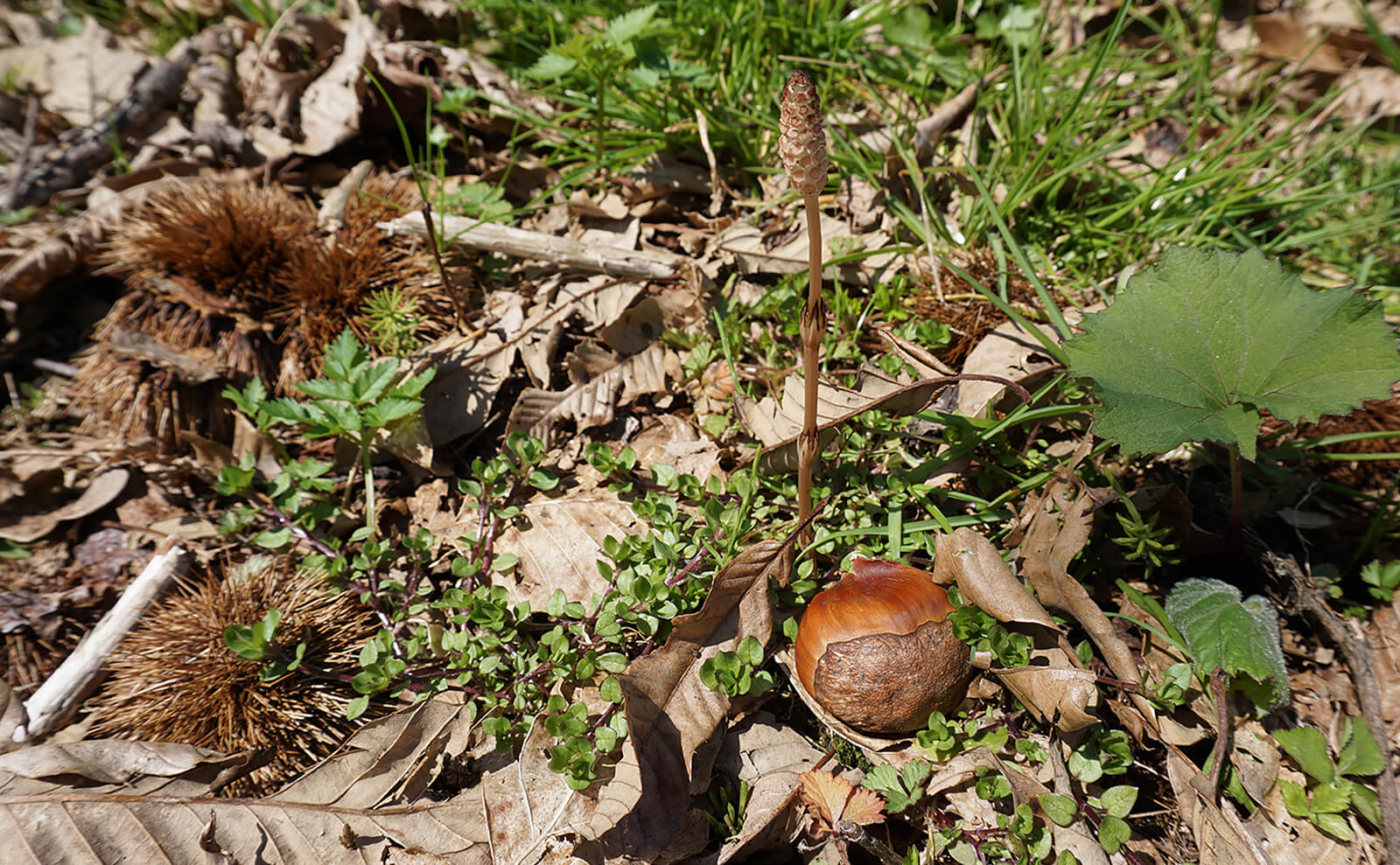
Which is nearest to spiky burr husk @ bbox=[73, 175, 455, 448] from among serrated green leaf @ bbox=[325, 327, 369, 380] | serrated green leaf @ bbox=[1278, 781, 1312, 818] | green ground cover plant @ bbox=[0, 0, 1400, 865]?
green ground cover plant @ bbox=[0, 0, 1400, 865]

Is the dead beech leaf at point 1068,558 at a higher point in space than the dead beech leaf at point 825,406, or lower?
lower

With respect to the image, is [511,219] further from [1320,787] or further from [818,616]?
[1320,787]

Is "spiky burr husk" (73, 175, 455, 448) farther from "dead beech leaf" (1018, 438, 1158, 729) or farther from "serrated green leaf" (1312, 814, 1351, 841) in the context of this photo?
"serrated green leaf" (1312, 814, 1351, 841)

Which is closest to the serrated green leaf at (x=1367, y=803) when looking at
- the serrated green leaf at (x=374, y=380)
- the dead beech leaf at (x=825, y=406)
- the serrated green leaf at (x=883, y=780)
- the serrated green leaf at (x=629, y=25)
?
the serrated green leaf at (x=883, y=780)

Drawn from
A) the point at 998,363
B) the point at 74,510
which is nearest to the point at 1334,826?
the point at 998,363

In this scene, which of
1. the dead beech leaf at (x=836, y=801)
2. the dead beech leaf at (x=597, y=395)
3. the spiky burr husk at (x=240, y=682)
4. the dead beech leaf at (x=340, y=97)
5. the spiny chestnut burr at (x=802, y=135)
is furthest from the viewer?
the dead beech leaf at (x=340, y=97)

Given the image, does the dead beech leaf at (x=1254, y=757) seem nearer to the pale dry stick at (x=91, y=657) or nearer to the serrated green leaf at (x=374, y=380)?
the serrated green leaf at (x=374, y=380)

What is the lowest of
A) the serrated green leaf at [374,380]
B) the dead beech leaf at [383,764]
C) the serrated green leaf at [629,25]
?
the dead beech leaf at [383,764]

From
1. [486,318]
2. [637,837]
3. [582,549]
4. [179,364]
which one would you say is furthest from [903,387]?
[179,364]
